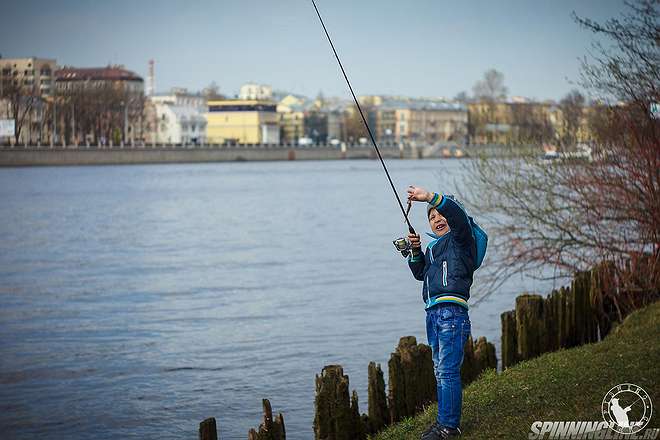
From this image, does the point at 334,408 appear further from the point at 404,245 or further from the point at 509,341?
the point at 509,341

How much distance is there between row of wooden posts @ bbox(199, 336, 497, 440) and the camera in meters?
10.1

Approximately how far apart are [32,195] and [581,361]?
69608mm

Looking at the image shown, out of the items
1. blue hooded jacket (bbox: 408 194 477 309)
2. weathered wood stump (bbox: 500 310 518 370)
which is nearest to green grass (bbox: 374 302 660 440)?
weathered wood stump (bbox: 500 310 518 370)

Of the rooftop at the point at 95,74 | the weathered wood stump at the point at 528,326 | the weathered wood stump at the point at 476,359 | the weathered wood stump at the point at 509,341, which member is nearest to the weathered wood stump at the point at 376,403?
the weathered wood stump at the point at 476,359

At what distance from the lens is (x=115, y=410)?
15883 mm

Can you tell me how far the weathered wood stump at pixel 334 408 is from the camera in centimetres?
1019

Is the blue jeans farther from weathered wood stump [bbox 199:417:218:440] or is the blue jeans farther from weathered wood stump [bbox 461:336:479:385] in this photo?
weathered wood stump [bbox 461:336:479:385]

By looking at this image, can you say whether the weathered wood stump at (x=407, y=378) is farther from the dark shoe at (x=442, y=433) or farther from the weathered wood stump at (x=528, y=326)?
the weathered wood stump at (x=528, y=326)

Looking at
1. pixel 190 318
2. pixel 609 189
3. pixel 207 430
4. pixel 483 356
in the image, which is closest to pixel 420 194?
pixel 207 430

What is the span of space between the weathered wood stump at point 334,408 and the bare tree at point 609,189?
6603 millimetres

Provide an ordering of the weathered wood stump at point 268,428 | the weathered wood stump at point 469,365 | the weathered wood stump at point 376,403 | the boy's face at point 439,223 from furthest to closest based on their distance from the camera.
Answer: the weathered wood stump at point 469,365 < the weathered wood stump at point 376,403 < the weathered wood stump at point 268,428 < the boy's face at point 439,223

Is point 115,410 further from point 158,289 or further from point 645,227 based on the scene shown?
point 158,289

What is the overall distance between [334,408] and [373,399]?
724 mm

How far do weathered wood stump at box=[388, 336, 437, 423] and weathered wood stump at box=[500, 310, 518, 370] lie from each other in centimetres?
218
